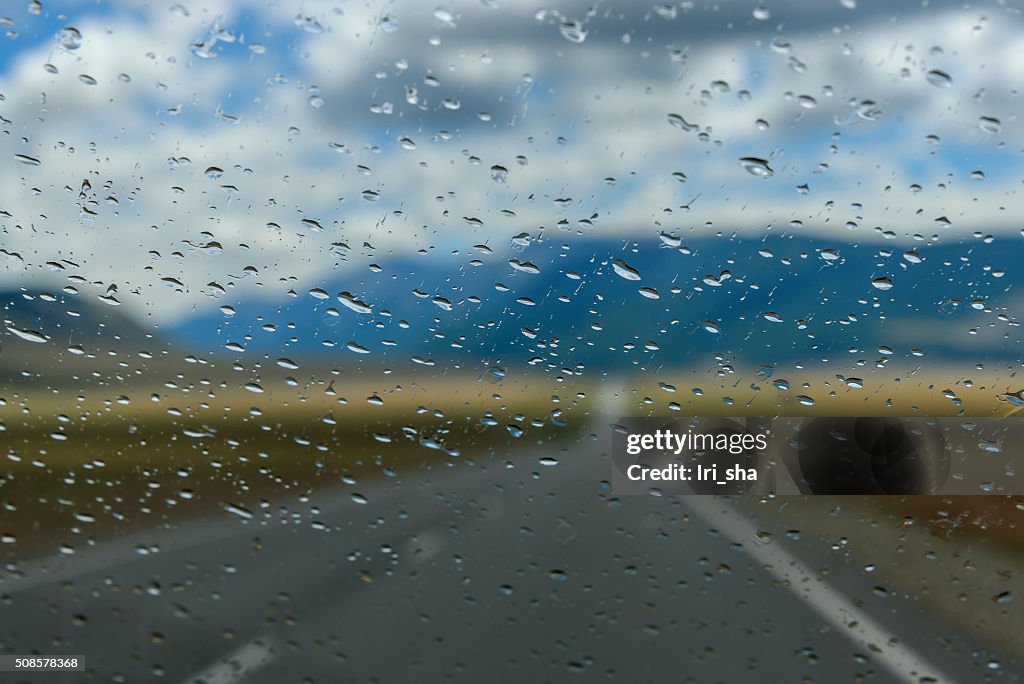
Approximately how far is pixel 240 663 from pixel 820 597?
1910 mm

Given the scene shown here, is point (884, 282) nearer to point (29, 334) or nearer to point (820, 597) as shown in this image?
point (820, 597)

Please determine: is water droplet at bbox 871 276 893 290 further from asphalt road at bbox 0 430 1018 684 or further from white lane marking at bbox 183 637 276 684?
white lane marking at bbox 183 637 276 684

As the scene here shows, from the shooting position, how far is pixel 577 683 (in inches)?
113

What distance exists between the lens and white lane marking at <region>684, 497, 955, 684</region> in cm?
304

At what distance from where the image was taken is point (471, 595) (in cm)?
297

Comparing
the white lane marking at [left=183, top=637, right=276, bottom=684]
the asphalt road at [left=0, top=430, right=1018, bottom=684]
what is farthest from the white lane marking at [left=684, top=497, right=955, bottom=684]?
→ the white lane marking at [left=183, top=637, right=276, bottom=684]

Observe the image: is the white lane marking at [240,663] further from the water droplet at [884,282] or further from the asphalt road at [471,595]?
the water droplet at [884,282]

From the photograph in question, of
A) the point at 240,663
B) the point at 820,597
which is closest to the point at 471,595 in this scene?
the point at 240,663

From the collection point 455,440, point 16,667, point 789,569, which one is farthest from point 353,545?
point 789,569

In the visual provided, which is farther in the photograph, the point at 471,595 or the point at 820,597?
the point at 820,597

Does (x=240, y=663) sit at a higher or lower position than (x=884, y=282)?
lower

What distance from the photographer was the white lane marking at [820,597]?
3041 millimetres

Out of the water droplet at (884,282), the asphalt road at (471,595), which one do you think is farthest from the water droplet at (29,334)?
the water droplet at (884,282)

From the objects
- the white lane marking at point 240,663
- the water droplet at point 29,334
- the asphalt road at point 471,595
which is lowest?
the white lane marking at point 240,663
